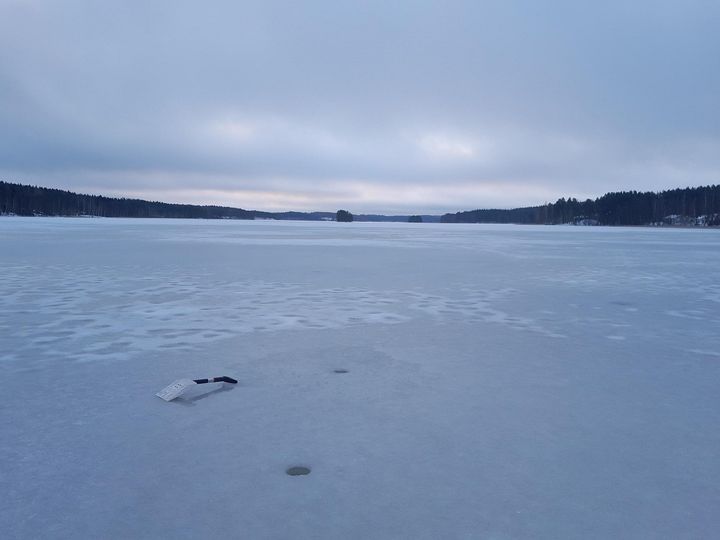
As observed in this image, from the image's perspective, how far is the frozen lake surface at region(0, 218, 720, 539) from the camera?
2303 mm

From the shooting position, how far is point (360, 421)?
132 inches

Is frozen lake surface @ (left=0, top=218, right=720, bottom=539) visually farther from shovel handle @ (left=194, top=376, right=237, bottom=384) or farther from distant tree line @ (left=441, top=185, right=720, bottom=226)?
distant tree line @ (left=441, top=185, right=720, bottom=226)

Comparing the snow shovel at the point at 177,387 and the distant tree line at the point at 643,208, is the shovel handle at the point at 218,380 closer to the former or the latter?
the snow shovel at the point at 177,387

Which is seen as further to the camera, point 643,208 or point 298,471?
point 643,208

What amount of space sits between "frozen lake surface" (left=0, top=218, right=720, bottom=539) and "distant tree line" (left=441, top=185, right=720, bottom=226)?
101276 mm

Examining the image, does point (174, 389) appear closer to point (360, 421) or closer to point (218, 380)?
point (218, 380)

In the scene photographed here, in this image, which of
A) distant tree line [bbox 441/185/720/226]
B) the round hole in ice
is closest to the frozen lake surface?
the round hole in ice

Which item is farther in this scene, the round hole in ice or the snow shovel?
the snow shovel

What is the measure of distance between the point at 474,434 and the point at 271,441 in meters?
1.17

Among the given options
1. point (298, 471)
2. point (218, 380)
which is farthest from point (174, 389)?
point (298, 471)

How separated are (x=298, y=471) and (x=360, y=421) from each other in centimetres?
73

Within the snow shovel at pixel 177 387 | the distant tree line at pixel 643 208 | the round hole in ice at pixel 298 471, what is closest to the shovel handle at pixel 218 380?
the snow shovel at pixel 177 387

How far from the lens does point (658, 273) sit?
12.5 m

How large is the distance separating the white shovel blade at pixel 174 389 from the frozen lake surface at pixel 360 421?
7 centimetres
